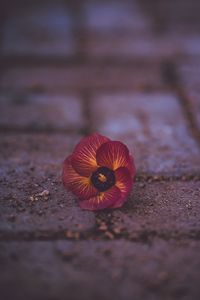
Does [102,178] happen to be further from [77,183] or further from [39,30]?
[39,30]

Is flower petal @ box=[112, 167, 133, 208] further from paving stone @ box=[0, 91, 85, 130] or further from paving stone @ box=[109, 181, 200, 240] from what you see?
paving stone @ box=[0, 91, 85, 130]

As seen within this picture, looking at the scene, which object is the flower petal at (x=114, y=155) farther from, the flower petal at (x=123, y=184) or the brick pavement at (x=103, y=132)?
the brick pavement at (x=103, y=132)

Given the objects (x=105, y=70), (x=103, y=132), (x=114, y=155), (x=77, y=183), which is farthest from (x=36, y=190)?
(x=105, y=70)

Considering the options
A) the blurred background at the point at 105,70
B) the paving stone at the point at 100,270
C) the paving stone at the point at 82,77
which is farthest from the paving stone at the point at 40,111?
the paving stone at the point at 100,270

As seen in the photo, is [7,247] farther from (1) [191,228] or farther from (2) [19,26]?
(2) [19,26]

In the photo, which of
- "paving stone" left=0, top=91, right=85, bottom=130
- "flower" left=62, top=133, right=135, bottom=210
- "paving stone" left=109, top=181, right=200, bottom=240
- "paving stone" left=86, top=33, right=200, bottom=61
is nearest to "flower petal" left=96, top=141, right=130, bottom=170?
"flower" left=62, top=133, right=135, bottom=210

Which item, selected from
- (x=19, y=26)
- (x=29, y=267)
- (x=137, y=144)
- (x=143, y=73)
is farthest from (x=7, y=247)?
(x=19, y=26)
